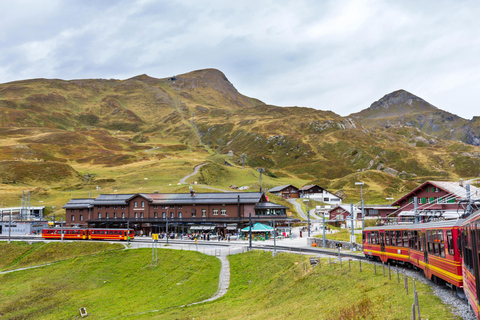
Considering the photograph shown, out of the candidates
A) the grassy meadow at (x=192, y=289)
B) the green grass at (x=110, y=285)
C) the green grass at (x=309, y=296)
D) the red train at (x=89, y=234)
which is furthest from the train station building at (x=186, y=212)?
the green grass at (x=309, y=296)

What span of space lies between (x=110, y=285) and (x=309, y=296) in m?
39.1

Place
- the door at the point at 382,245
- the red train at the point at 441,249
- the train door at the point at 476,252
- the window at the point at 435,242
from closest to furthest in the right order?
the train door at the point at 476,252 → the red train at the point at 441,249 → the window at the point at 435,242 → the door at the point at 382,245

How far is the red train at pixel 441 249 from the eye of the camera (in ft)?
47.7

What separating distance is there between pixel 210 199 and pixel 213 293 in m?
59.0

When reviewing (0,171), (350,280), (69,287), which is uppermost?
(0,171)

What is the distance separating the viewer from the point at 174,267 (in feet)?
203

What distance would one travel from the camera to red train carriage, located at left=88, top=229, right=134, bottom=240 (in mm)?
89250

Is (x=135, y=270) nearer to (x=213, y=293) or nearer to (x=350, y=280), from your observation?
(x=213, y=293)

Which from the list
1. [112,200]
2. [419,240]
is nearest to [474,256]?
[419,240]

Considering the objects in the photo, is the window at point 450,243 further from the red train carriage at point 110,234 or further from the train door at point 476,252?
the red train carriage at point 110,234

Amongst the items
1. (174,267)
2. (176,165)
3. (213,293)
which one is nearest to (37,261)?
(174,267)

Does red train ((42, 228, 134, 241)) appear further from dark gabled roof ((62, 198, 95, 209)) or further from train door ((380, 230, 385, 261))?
train door ((380, 230, 385, 261))

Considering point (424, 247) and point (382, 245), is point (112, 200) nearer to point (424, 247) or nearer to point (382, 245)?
point (382, 245)

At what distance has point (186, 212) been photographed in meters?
103
